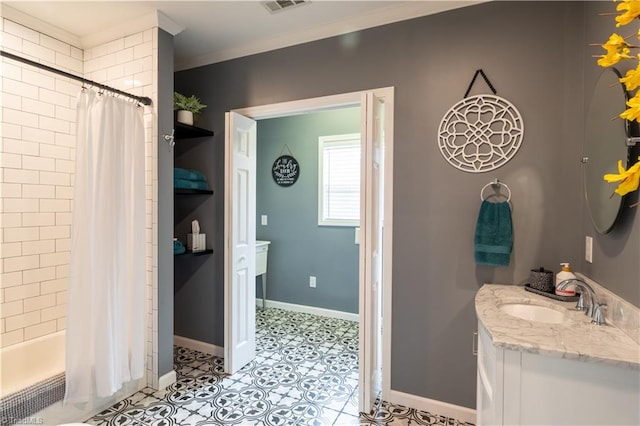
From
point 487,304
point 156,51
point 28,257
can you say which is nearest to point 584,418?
point 487,304

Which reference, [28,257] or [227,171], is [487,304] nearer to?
[227,171]

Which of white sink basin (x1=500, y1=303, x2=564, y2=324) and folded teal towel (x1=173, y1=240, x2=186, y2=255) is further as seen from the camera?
folded teal towel (x1=173, y1=240, x2=186, y2=255)

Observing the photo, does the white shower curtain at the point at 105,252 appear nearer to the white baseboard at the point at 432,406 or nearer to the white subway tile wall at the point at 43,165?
the white subway tile wall at the point at 43,165

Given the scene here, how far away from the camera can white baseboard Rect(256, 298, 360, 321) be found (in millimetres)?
3705

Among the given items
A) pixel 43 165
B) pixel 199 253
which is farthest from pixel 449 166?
pixel 43 165

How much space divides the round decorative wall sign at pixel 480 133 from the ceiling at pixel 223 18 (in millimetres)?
664

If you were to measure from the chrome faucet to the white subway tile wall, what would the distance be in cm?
246

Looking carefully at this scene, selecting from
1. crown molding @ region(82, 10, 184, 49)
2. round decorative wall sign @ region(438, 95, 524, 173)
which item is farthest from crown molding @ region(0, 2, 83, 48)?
round decorative wall sign @ region(438, 95, 524, 173)

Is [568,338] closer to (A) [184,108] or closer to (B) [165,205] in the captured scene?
(B) [165,205]

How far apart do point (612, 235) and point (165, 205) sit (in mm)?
2600

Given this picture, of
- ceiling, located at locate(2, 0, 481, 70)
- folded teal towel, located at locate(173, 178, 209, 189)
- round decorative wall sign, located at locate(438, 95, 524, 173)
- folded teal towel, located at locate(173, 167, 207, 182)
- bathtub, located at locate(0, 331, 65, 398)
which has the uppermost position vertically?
ceiling, located at locate(2, 0, 481, 70)

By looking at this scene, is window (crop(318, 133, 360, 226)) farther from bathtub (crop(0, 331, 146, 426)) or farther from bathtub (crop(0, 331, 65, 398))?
bathtub (crop(0, 331, 65, 398))

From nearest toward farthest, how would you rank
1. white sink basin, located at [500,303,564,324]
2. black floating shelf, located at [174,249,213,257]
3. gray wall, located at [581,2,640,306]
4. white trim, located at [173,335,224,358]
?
gray wall, located at [581,2,640,306], white sink basin, located at [500,303,564,324], black floating shelf, located at [174,249,213,257], white trim, located at [173,335,224,358]

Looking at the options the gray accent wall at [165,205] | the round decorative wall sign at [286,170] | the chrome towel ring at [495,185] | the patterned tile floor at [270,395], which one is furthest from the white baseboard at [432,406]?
the round decorative wall sign at [286,170]
